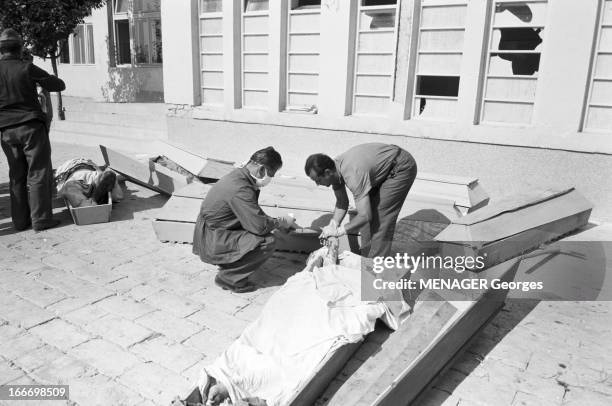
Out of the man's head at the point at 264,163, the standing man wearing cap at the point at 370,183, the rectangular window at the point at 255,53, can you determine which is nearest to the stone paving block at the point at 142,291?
the man's head at the point at 264,163

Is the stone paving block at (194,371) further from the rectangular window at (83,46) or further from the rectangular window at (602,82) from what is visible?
the rectangular window at (83,46)

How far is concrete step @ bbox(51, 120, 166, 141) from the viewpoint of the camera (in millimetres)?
10547

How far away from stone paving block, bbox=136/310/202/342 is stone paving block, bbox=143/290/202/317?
76 mm

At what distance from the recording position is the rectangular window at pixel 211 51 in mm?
8680

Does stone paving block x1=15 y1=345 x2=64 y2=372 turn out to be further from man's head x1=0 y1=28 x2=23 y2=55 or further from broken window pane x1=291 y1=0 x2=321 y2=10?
broken window pane x1=291 y1=0 x2=321 y2=10

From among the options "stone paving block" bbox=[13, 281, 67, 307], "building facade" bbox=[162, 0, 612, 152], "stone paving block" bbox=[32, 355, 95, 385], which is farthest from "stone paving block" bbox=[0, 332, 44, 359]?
"building facade" bbox=[162, 0, 612, 152]

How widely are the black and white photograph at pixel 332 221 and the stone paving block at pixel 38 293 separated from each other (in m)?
0.02

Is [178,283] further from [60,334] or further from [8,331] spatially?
[8,331]

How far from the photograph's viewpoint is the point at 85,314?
12.0 feet

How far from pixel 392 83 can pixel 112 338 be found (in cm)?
519

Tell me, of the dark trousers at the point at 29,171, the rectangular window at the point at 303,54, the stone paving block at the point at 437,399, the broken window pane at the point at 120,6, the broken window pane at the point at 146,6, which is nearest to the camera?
the stone paving block at the point at 437,399

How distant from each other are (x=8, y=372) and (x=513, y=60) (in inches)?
244

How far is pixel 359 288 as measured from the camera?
3.31m

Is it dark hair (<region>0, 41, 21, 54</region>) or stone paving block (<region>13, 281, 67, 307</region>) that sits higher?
dark hair (<region>0, 41, 21, 54</region>)
